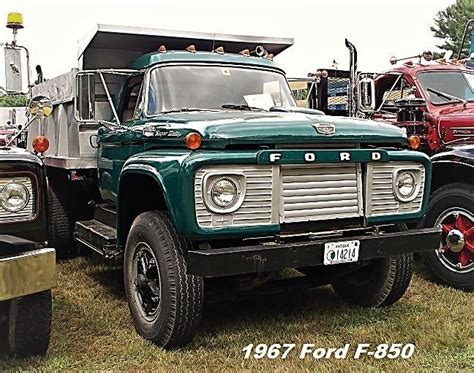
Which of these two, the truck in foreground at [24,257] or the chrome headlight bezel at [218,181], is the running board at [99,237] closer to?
the truck in foreground at [24,257]

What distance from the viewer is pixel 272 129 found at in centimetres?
420

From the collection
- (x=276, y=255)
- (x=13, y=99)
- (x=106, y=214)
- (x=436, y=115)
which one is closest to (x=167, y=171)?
(x=276, y=255)

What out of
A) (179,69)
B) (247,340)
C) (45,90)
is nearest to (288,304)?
(247,340)

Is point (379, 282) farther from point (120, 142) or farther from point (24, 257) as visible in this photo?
point (24, 257)

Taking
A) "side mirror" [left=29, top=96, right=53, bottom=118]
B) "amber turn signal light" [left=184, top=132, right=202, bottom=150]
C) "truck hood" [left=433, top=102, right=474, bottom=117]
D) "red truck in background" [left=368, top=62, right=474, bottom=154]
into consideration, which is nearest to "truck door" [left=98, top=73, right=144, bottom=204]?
"side mirror" [left=29, top=96, right=53, bottom=118]

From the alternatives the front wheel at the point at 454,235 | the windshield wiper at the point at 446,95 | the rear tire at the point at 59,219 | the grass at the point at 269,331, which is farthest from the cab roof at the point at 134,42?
the front wheel at the point at 454,235

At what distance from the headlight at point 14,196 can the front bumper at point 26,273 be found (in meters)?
0.28

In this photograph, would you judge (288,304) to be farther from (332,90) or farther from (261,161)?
(332,90)

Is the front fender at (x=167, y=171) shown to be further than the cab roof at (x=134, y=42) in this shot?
No

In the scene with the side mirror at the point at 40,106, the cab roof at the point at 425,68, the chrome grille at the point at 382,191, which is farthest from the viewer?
the cab roof at the point at 425,68

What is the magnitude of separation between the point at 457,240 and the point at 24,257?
12.9 ft

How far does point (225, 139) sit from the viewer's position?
161 inches

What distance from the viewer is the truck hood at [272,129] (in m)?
4.14

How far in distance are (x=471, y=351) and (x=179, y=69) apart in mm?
3214
